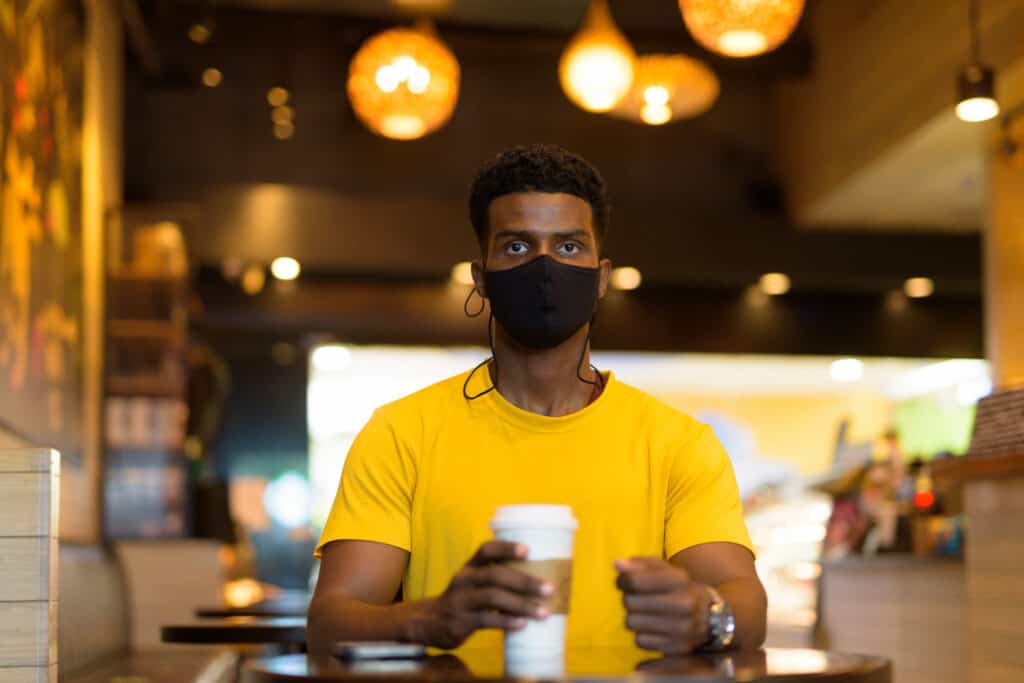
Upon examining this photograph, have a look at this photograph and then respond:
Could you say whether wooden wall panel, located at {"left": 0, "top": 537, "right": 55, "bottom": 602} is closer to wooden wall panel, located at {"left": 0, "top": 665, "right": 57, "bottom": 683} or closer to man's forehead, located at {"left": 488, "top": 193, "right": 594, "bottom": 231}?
wooden wall panel, located at {"left": 0, "top": 665, "right": 57, "bottom": 683}

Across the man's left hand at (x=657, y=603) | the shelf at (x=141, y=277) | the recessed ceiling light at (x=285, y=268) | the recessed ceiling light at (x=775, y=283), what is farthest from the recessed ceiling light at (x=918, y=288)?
the man's left hand at (x=657, y=603)

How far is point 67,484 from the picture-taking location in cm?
593

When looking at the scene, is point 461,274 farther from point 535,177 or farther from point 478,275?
point 535,177


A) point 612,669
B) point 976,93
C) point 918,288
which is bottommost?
point 612,669

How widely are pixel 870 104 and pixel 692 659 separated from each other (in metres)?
6.43

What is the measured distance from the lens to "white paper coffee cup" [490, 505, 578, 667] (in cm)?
158

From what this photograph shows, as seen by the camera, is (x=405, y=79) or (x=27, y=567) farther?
(x=405, y=79)

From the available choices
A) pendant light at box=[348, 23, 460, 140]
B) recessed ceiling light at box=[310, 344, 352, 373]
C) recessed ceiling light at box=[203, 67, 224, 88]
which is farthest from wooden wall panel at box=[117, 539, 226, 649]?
recessed ceiling light at box=[203, 67, 224, 88]

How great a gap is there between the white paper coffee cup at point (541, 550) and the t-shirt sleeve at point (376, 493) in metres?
0.62

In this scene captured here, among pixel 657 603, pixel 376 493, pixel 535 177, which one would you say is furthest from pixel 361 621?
pixel 535 177

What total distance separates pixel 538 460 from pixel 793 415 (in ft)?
31.1

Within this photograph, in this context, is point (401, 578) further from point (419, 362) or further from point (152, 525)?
point (419, 362)

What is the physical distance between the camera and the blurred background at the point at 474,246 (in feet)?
18.4

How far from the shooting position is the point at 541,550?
1.58 meters
